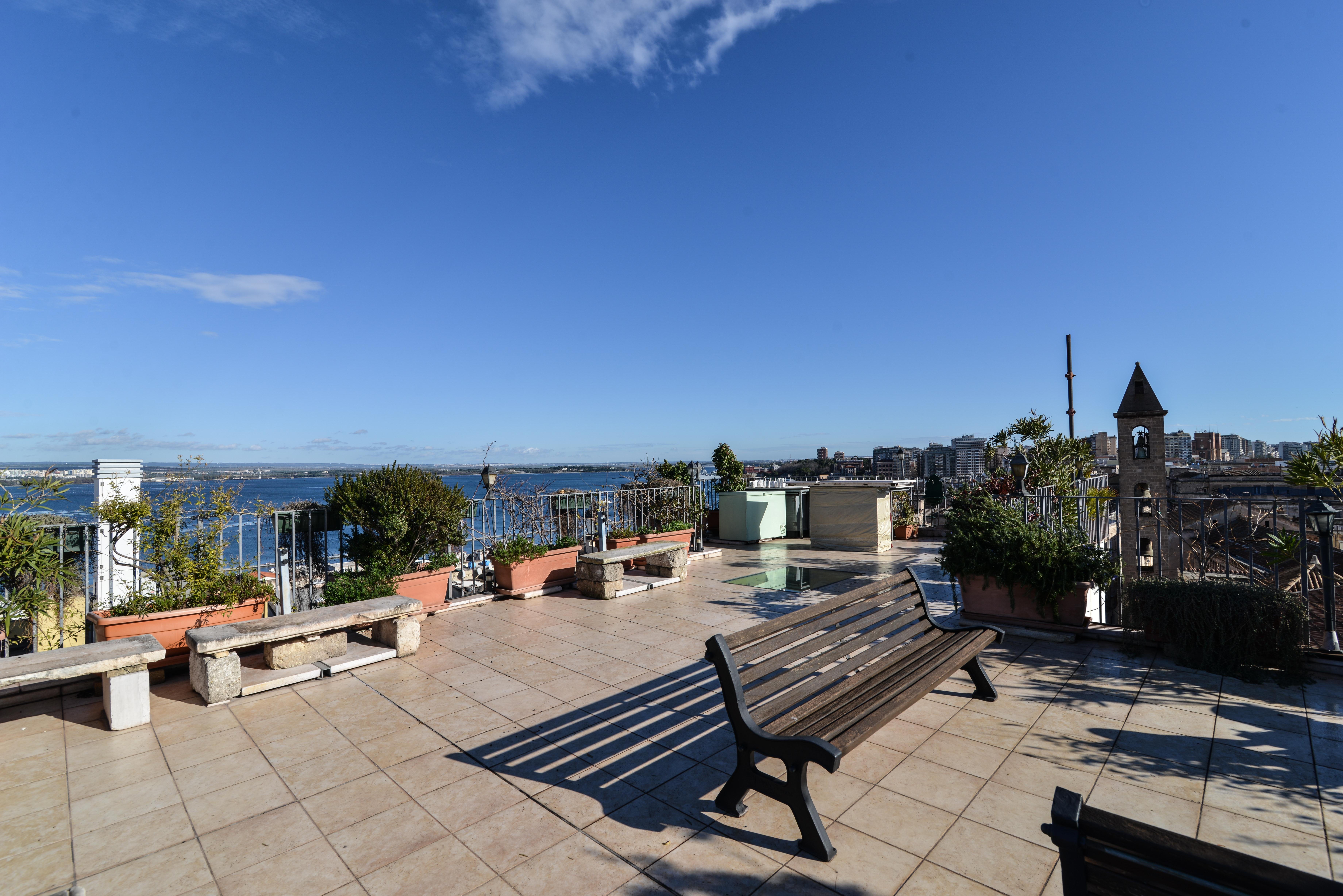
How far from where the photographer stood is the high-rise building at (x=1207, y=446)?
39250 mm

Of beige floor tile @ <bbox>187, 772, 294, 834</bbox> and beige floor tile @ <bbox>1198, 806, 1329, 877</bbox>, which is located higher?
beige floor tile @ <bbox>1198, 806, 1329, 877</bbox>

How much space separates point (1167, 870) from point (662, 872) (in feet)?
5.93

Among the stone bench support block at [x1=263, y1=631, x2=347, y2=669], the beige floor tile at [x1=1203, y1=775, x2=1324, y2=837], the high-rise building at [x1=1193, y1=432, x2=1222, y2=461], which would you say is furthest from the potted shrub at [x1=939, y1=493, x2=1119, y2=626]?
the high-rise building at [x1=1193, y1=432, x2=1222, y2=461]

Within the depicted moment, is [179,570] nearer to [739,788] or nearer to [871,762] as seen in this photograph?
[739,788]

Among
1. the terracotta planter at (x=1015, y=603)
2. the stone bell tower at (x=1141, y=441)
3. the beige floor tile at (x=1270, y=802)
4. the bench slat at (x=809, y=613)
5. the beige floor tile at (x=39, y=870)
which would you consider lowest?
the beige floor tile at (x=39, y=870)

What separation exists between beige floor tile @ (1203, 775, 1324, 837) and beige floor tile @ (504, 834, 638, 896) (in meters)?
2.64

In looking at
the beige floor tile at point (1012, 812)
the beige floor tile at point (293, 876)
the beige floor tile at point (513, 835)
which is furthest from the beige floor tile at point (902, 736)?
the beige floor tile at point (293, 876)

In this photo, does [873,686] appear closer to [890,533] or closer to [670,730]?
[670,730]

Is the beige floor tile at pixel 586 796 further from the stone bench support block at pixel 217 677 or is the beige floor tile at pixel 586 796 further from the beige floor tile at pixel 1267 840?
the stone bench support block at pixel 217 677

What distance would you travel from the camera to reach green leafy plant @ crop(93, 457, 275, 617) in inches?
203

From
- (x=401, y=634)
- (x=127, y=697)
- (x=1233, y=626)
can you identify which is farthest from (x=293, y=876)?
(x=1233, y=626)

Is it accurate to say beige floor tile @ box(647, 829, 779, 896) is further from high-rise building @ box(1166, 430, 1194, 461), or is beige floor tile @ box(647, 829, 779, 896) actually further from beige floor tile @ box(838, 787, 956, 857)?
high-rise building @ box(1166, 430, 1194, 461)

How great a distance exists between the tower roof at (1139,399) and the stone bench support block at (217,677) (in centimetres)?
1907

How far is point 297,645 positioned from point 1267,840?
5877 millimetres
